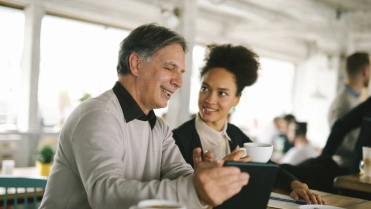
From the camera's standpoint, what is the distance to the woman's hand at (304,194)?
176 cm

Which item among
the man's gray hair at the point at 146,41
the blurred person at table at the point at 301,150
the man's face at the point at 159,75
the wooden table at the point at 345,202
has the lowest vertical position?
the blurred person at table at the point at 301,150

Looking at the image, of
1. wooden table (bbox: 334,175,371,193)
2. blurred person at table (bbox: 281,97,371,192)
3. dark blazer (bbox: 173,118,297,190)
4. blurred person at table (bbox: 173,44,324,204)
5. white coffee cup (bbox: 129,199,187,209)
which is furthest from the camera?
blurred person at table (bbox: 281,97,371,192)

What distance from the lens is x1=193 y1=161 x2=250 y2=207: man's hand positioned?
104 centimetres

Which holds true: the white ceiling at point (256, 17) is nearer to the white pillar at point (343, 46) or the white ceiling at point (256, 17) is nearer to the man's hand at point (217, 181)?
the white pillar at point (343, 46)

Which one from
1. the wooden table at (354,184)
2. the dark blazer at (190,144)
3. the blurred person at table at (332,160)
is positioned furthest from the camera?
the blurred person at table at (332,160)

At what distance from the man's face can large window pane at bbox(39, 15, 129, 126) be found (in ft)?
12.8

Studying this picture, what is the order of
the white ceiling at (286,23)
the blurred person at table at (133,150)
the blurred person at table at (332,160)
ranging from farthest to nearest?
1. the white ceiling at (286,23)
2. the blurred person at table at (332,160)
3. the blurred person at table at (133,150)

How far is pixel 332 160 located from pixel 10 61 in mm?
4227

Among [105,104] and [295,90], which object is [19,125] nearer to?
[105,104]

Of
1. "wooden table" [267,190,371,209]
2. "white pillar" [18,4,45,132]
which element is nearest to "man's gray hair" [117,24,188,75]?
"wooden table" [267,190,371,209]

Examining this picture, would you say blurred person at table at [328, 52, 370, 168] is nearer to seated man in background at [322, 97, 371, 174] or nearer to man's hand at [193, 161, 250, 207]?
seated man in background at [322, 97, 371, 174]

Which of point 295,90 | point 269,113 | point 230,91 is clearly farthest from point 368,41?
point 230,91

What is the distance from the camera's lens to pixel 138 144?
157 cm

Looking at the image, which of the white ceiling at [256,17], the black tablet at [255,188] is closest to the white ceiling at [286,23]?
the white ceiling at [256,17]
